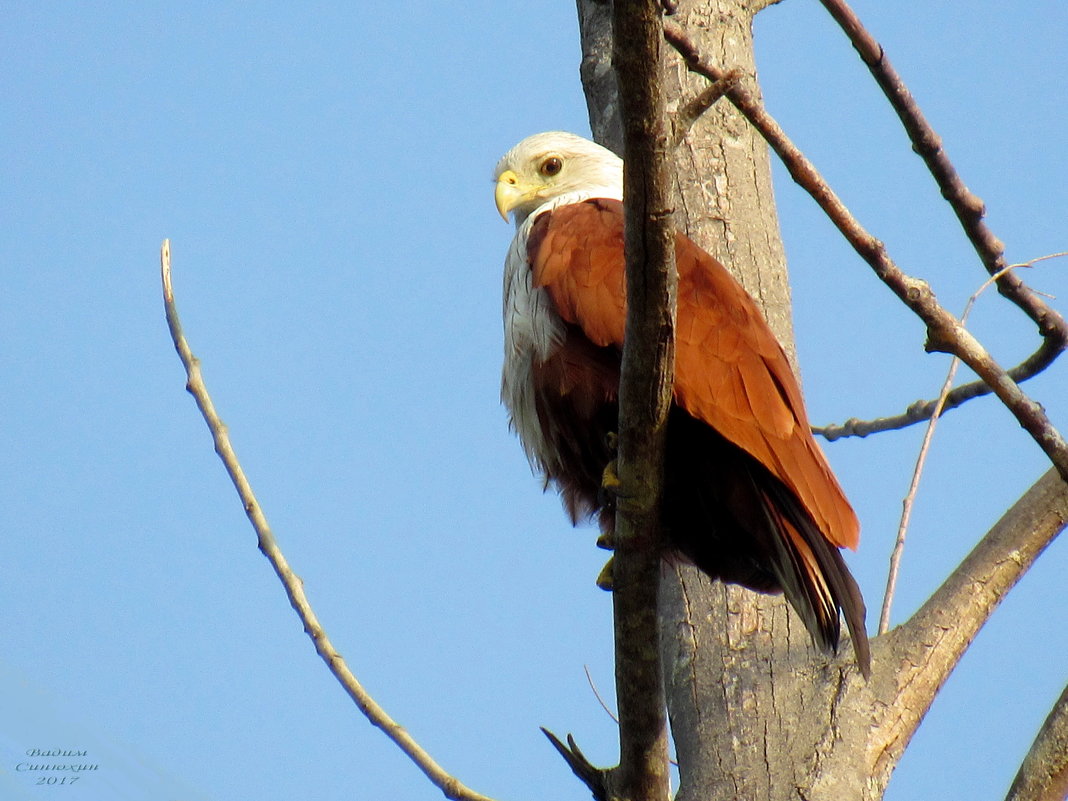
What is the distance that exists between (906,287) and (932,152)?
0.50 meters

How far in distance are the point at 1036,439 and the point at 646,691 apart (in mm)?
1228

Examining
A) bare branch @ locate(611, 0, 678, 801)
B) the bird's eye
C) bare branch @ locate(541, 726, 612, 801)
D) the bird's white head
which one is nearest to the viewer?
bare branch @ locate(611, 0, 678, 801)

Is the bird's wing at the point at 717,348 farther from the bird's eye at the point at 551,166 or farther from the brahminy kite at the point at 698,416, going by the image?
the bird's eye at the point at 551,166

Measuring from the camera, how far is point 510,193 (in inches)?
171

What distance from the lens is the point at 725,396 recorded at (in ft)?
9.48

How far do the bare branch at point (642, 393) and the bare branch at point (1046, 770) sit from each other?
871 mm

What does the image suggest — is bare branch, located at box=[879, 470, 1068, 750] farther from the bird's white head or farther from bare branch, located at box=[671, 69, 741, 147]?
the bird's white head

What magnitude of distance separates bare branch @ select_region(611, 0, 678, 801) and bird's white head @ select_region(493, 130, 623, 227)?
1.82 m

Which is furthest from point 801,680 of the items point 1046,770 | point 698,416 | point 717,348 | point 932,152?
point 932,152

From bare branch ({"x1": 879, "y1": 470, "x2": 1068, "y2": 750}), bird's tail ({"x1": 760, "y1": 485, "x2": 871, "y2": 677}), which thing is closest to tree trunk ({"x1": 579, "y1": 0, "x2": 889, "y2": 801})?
bare branch ({"x1": 879, "y1": 470, "x2": 1068, "y2": 750})

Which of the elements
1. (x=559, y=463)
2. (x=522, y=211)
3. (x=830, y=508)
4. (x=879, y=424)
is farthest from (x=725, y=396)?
(x=522, y=211)

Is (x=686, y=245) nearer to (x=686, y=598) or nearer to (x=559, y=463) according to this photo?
(x=559, y=463)

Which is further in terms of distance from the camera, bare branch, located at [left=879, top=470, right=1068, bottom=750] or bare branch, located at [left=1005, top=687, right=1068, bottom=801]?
bare branch, located at [left=879, top=470, right=1068, bottom=750]

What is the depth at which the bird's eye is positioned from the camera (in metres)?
4.30
